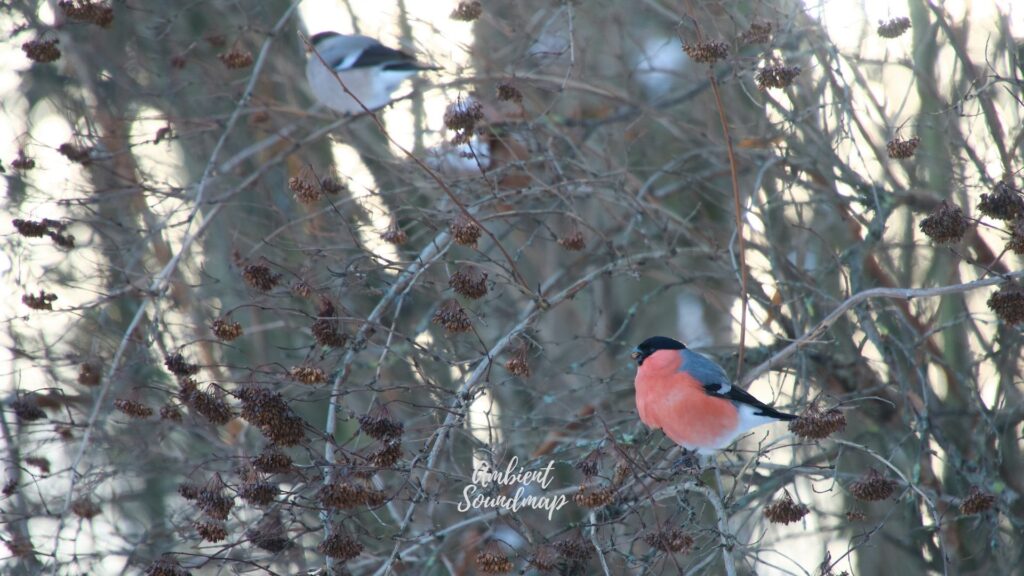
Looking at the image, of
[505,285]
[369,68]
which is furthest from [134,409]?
[369,68]

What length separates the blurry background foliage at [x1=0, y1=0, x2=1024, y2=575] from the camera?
2.85m

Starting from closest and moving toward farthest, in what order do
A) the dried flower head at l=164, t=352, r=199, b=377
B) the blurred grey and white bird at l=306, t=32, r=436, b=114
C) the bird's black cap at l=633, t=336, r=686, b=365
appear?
the dried flower head at l=164, t=352, r=199, b=377 < the bird's black cap at l=633, t=336, r=686, b=365 < the blurred grey and white bird at l=306, t=32, r=436, b=114

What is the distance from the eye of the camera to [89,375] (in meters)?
3.50

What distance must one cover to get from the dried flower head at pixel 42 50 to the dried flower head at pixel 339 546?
2225 mm

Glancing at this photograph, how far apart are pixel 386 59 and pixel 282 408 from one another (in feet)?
10.4

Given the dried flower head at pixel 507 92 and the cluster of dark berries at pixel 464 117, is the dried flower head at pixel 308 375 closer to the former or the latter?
the cluster of dark berries at pixel 464 117

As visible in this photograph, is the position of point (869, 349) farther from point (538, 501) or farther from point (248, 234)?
point (248, 234)

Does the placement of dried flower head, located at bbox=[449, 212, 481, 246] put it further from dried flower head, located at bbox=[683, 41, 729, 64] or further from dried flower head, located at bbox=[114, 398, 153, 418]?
dried flower head, located at bbox=[114, 398, 153, 418]

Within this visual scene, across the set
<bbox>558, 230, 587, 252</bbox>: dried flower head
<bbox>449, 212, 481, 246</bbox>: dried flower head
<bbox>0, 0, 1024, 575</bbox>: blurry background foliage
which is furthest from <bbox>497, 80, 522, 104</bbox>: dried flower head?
<bbox>449, 212, 481, 246</bbox>: dried flower head

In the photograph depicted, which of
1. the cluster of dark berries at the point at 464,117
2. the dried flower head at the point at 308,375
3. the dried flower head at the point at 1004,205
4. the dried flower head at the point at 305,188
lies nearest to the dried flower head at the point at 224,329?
the dried flower head at the point at 308,375

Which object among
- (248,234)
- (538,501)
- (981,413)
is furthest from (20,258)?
(981,413)

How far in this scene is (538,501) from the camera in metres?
3.33

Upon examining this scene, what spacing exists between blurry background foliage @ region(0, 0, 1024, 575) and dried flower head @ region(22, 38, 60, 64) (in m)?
0.03

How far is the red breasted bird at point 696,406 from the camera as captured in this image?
322 cm
